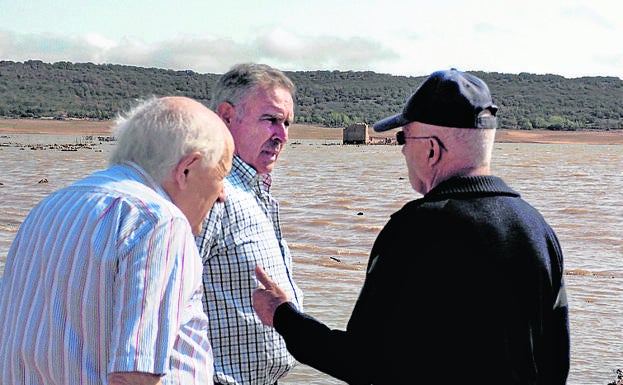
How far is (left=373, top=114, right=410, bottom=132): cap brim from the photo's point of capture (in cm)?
279

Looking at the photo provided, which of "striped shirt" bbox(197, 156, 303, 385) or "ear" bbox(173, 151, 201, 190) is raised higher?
"ear" bbox(173, 151, 201, 190)

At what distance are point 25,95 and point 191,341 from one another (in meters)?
110

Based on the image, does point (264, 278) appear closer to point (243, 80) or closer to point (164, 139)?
point (243, 80)

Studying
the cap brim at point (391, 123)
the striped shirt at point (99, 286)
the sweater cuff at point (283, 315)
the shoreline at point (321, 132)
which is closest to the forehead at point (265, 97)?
the cap brim at point (391, 123)

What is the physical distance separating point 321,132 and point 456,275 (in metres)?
84.6

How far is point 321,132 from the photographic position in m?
87.0

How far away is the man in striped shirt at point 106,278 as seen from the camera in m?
2.04

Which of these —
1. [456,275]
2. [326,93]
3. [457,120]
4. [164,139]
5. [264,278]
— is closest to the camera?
[164,139]

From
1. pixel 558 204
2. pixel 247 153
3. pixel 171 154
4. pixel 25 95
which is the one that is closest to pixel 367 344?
pixel 171 154

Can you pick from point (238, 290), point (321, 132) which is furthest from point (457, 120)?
point (321, 132)

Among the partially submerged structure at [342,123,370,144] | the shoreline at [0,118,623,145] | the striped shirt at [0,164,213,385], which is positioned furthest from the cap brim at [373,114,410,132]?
the shoreline at [0,118,623,145]

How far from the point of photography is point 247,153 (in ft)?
11.4

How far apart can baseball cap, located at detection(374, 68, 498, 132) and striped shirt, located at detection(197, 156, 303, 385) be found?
2.08ft

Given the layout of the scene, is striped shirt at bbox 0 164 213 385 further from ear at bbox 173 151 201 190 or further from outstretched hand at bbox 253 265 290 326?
outstretched hand at bbox 253 265 290 326
